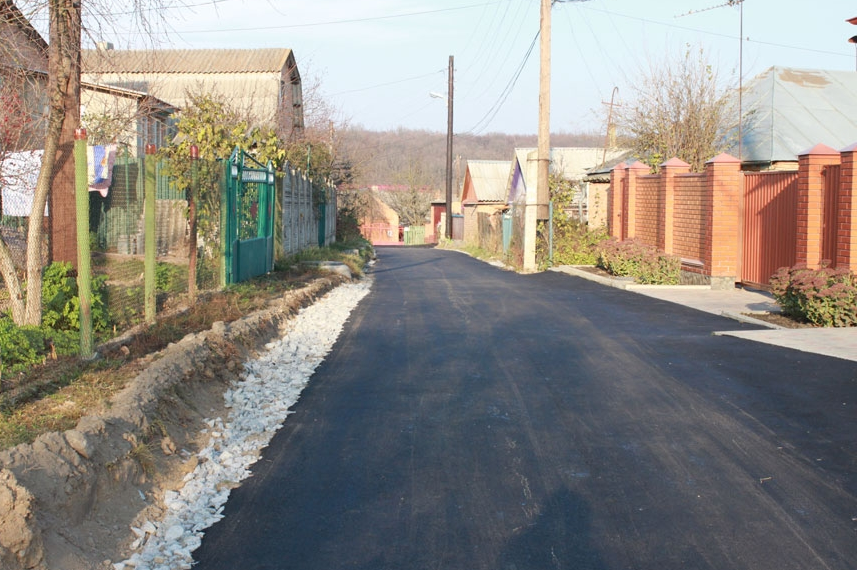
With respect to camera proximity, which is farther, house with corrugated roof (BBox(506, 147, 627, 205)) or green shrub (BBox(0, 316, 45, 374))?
house with corrugated roof (BBox(506, 147, 627, 205))

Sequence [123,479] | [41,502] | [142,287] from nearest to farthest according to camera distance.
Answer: [41,502], [123,479], [142,287]

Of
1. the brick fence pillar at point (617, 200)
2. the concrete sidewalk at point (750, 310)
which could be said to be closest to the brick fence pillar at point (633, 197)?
the brick fence pillar at point (617, 200)

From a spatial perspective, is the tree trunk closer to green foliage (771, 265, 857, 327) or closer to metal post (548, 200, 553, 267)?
green foliage (771, 265, 857, 327)

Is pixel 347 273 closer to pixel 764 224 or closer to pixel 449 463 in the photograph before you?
pixel 764 224

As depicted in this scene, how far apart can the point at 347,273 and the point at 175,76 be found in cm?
2610

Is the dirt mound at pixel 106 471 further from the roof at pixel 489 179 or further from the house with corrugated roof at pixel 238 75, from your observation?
the roof at pixel 489 179

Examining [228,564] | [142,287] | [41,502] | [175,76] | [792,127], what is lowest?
[228,564]

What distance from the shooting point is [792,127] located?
23406 millimetres

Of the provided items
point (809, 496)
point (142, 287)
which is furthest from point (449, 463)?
point (142, 287)

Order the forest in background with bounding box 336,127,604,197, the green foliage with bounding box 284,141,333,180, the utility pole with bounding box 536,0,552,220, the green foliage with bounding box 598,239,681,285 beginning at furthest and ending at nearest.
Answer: the forest in background with bounding box 336,127,604,197
the green foliage with bounding box 284,141,333,180
the utility pole with bounding box 536,0,552,220
the green foliage with bounding box 598,239,681,285

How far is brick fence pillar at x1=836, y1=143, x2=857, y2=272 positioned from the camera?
12305mm

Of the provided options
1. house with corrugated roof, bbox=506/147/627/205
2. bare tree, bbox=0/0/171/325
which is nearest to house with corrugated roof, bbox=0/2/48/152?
bare tree, bbox=0/0/171/325

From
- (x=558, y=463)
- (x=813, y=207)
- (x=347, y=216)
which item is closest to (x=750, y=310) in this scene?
(x=813, y=207)

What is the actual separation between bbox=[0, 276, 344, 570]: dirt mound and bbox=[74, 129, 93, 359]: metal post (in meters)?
0.72
